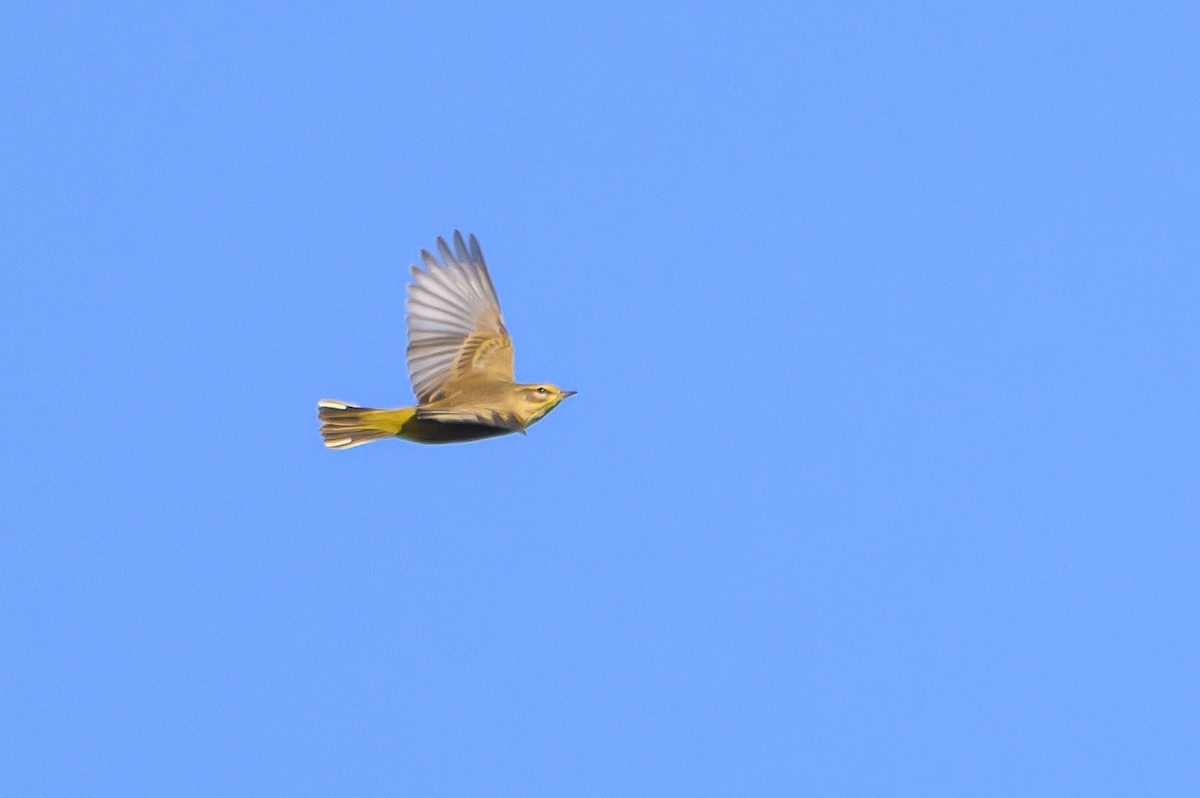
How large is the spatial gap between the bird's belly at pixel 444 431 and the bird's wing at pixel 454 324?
186 centimetres

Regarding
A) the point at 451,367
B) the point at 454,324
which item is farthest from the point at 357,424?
the point at 454,324

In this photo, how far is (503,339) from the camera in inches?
726

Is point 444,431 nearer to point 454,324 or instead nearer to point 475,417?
point 475,417

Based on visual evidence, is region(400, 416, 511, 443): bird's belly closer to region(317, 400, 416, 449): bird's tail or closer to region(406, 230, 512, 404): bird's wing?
region(317, 400, 416, 449): bird's tail

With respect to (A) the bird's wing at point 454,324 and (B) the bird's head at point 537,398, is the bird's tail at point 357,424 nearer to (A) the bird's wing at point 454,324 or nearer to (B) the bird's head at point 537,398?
(B) the bird's head at point 537,398

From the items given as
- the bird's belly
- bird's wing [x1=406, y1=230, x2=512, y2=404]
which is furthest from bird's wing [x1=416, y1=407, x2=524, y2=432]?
bird's wing [x1=406, y1=230, x2=512, y2=404]

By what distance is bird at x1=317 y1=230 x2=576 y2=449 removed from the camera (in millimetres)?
15914

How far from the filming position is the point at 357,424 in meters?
16.0

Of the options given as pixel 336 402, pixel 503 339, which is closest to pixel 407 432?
pixel 336 402

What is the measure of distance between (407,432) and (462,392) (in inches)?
56.2

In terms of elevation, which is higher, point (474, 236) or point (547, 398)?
point (474, 236)

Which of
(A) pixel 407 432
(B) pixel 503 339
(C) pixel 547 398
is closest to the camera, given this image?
(A) pixel 407 432

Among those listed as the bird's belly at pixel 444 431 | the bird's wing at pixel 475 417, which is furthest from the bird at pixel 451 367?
the bird's wing at pixel 475 417

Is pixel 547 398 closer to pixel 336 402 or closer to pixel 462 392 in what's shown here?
pixel 462 392
